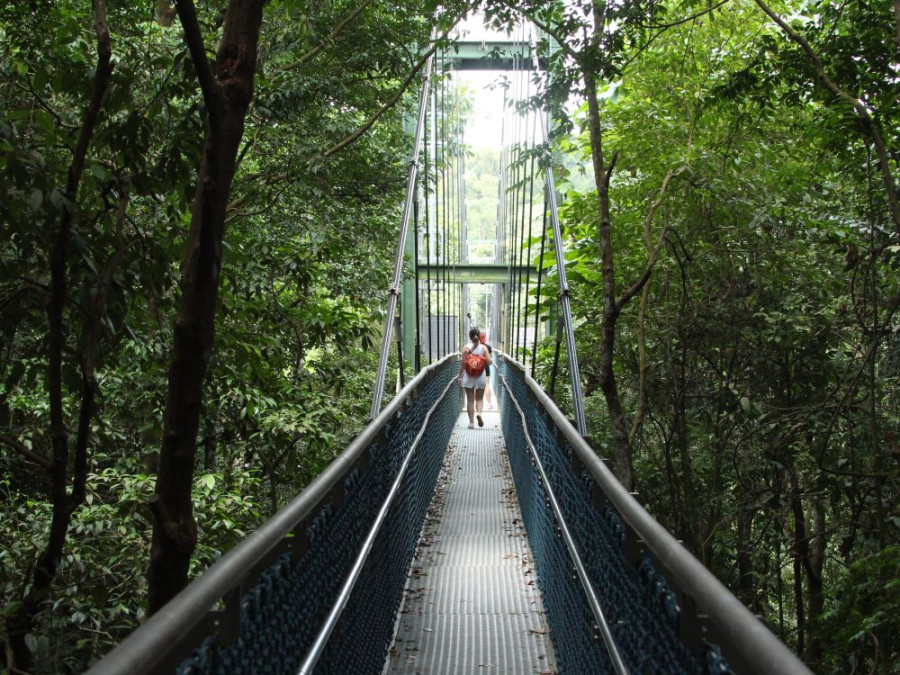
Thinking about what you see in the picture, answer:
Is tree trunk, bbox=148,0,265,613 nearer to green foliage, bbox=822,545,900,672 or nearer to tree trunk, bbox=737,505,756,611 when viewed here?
green foliage, bbox=822,545,900,672

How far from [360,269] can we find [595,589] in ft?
17.3

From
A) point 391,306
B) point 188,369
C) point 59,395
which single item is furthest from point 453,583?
point 188,369

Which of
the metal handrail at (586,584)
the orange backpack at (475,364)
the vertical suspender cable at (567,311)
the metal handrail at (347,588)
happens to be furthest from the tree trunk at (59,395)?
the orange backpack at (475,364)

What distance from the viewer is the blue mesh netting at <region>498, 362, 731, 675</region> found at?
1244 millimetres

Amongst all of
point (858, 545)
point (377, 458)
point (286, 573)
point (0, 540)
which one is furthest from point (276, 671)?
point (858, 545)

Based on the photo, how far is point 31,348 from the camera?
8.12 feet

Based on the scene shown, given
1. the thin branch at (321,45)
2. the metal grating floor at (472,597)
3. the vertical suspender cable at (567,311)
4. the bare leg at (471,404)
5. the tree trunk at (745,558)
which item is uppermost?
the thin branch at (321,45)

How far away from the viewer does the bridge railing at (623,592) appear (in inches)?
36.5

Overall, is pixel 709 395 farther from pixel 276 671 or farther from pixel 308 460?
pixel 276 671

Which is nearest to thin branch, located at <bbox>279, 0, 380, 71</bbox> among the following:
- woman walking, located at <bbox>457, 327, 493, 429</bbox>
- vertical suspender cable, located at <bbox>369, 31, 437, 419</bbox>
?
vertical suspender cable, located at <bbox>369, 31, 437, 419</bbox>

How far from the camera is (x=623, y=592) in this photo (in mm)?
1602

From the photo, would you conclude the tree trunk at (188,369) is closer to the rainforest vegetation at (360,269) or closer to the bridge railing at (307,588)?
the rainforest vegetation at (360,269)

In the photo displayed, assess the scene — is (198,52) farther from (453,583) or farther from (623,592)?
(453,583)

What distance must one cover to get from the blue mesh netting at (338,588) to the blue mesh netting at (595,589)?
539 mm
